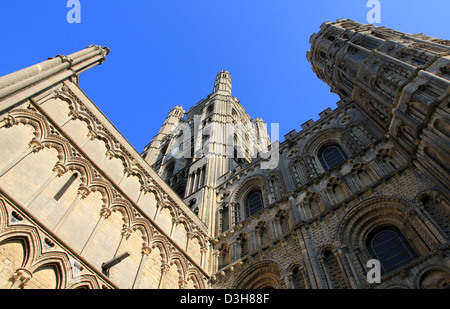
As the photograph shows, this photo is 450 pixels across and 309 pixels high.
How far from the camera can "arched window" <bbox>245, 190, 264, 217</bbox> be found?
16.5 m

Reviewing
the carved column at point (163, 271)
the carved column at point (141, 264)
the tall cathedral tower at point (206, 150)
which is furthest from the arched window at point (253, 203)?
the carved column at point (141, 264)

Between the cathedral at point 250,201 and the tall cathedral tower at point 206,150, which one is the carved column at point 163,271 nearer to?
the cathedral at point 250,201

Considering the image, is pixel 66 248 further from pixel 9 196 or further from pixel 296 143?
pixel 296 143

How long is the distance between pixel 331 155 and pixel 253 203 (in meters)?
4.90

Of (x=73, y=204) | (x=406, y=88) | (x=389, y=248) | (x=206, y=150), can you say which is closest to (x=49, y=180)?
(x=73, y=204)

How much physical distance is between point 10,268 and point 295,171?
41.0 ft

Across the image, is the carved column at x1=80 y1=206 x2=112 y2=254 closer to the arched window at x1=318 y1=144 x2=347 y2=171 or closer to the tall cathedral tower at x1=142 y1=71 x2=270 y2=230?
the tall cathedral tower at x1=142 y1=71 x2=270 y2=230

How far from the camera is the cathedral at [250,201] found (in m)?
8.78

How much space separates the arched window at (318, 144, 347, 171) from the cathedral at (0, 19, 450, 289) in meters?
0.10

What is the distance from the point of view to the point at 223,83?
47469 mm

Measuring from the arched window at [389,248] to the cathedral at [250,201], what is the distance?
0.05 meters

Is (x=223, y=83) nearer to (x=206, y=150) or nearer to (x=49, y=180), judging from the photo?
(x=206, y=150)

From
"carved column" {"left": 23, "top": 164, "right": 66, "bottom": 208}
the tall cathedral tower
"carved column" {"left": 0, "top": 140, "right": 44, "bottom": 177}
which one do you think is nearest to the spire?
the tall cathedral tower
